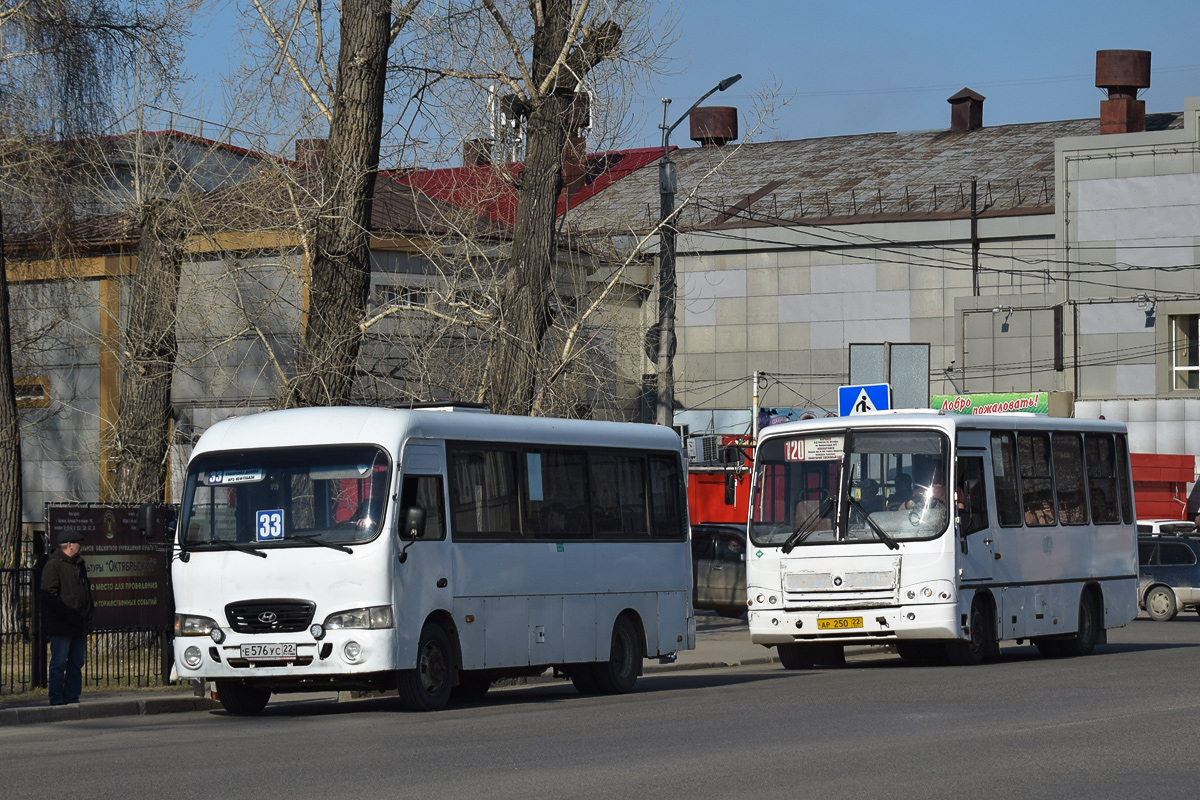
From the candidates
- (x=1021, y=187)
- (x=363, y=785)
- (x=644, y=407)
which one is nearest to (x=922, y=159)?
(x=1021, y=187)

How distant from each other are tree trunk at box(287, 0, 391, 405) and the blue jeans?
5.73 metres

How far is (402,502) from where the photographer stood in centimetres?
1478

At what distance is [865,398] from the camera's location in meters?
23.9

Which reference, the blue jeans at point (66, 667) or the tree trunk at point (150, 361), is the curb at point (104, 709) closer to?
the blue jeans at point (66, 667)

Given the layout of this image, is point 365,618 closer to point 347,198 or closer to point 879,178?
point 347,198

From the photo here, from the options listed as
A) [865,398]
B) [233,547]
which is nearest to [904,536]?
[865,398]

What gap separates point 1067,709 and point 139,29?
1526 centimetres

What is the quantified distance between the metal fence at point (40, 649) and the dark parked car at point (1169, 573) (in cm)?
2111

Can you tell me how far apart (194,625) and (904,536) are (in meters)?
8.59

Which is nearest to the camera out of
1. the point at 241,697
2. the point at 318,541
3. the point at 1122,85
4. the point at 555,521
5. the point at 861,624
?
the point at 318,541

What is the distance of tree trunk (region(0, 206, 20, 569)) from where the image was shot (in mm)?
23094

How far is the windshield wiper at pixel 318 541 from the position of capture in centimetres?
1448

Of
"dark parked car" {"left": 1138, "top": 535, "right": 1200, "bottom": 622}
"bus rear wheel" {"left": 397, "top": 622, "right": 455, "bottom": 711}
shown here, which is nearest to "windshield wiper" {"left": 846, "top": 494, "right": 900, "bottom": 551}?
"bus rear wheel" {"left": 397, "top": 622, "right": 455, "bottom": 711}

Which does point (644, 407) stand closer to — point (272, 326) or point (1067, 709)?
point (272, 326)
